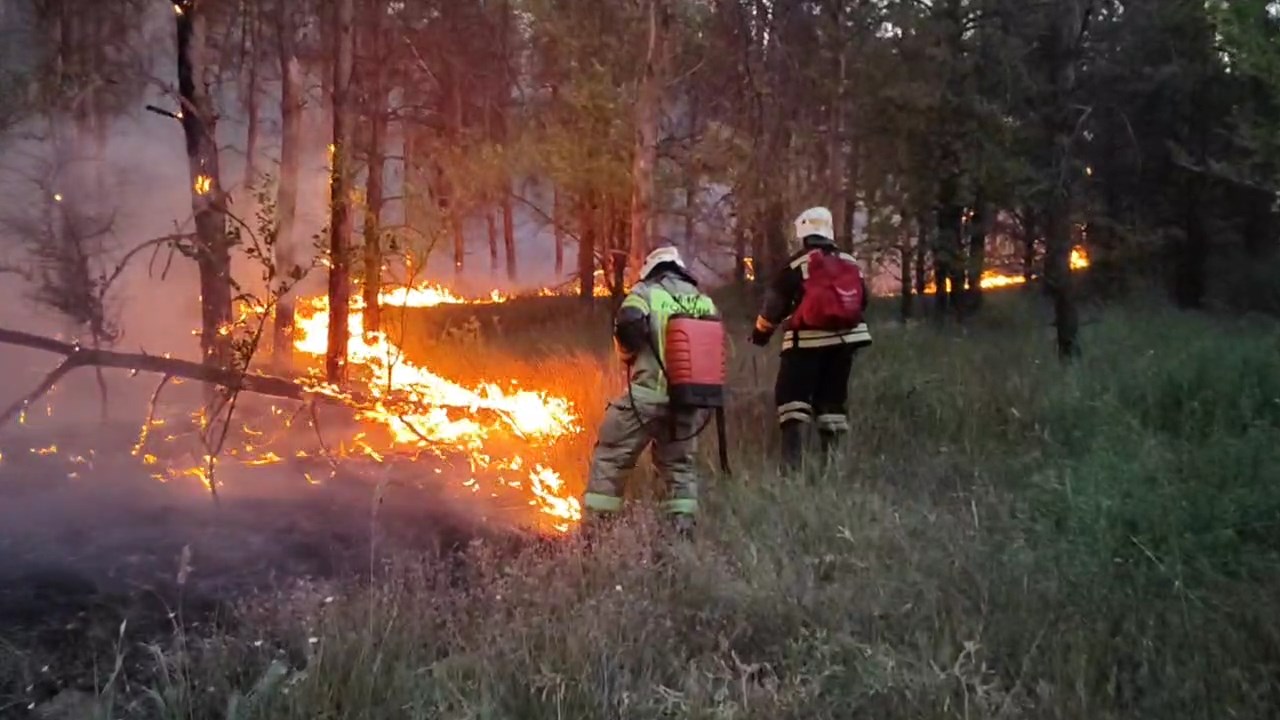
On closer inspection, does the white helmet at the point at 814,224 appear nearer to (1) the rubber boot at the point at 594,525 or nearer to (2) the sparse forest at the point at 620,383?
(2) the sparse forest at the point at 620,383

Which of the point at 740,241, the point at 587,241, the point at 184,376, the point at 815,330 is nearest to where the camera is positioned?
the point at 815,330

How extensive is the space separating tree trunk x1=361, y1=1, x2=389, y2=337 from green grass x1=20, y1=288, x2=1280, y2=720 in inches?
190

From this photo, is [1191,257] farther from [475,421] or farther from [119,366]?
[119,366]

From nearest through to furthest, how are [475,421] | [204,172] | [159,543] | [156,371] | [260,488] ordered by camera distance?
[159,543] → [260,488] → [156,371] → [475,421] → [204,172]

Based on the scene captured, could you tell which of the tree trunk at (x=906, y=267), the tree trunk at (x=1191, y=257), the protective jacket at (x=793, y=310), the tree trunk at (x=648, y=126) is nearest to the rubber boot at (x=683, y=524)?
the protective jacket at (x=793, y=310)

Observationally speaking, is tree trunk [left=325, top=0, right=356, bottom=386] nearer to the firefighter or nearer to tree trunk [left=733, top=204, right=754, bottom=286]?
tree trunk [left=733, top=204, right=754, bottom=286]

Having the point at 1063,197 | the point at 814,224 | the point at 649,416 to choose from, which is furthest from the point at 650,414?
the point at 1063,197

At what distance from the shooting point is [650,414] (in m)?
6.32

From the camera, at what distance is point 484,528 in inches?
269

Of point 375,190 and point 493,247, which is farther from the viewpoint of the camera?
point 493,247

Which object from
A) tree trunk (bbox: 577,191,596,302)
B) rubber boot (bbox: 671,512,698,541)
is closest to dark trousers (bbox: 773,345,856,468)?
rubber boot (bbox: 671,512,698,541)

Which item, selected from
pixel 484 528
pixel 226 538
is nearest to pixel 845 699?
pixel 484 528

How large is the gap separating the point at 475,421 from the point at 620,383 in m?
1.59

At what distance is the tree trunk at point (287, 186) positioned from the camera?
13.1 metres
